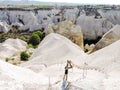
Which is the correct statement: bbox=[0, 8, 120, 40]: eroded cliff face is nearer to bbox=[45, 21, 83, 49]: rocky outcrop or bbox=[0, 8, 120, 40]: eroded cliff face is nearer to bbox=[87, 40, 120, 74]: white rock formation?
bbox=[45, 21, 83, 49]: rocky outcrop

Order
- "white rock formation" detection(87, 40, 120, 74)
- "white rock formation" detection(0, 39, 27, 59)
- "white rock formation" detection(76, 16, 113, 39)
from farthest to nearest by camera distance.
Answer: "white rock formation" detection(76, 16, 113, 39), "white rock formation" detection(0, 39, 27, 59), "white rock formation" detection(87, 40, 120, 74)

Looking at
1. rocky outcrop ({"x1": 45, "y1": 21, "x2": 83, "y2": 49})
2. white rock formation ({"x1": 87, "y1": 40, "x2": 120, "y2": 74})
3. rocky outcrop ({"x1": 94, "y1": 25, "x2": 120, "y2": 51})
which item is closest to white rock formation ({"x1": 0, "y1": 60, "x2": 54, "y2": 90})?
white rock formation ({"x1": 87, "y1": 40, "x2": 120, "y2": 74})

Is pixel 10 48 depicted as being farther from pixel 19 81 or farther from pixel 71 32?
pixel 19 81

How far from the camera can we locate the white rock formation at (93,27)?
38.9m

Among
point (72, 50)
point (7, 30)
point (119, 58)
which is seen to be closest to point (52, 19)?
point (7, 30)

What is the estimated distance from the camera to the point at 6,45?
30531mm

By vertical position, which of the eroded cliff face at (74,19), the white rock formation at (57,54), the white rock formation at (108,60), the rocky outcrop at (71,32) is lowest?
the eroded cliff face at (74,19)

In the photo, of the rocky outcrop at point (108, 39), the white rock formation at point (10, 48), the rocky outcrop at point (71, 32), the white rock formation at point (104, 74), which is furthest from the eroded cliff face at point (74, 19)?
the white rock formation at point (104, 74)

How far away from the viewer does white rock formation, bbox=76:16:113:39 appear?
38.9 metres

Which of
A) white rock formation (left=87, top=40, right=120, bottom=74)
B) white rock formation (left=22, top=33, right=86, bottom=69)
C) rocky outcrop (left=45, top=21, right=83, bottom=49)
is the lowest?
rocky outcrop (left=45, top=21, right=83, bottom=49)

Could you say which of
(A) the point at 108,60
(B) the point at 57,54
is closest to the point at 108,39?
(B) the point at 57,54

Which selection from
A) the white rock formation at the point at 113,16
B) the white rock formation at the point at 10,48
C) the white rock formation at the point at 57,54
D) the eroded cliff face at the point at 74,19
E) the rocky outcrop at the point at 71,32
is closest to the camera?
the white rock formation at the point at 57,54

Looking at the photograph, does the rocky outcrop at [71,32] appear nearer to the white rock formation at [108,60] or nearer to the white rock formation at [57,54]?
the white rock formation at [57,54]

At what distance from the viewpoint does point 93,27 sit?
40.9m
